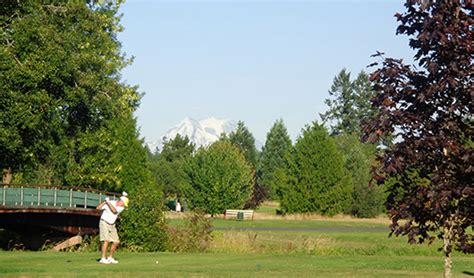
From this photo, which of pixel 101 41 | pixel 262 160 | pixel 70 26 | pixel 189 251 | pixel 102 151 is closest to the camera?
pixel 189 251

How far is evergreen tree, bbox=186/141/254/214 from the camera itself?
77.1 meters

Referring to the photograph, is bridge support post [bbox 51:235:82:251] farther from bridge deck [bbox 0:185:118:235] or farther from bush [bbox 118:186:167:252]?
bush [bbox 118:186:167:252]

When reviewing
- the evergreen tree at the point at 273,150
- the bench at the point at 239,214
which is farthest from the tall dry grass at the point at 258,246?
the evergreen tree at the point at 273,150

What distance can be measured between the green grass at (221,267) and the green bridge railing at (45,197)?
9.85 metres

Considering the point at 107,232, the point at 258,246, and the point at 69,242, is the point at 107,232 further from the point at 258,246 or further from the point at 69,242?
the point at 69,242

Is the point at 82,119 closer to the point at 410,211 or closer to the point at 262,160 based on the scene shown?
the point at 410,211

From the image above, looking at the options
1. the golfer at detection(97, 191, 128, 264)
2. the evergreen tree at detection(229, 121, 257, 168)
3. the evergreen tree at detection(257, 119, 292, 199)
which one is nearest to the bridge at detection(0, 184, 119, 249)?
the golfer at detection(97, 191, 128, 264)

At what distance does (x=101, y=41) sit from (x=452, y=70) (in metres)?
38.1

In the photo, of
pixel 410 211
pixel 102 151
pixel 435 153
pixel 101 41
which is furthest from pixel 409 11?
pixel 102 151

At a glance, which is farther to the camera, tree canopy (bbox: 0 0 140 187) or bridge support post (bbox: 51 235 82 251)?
tree canopy (bbox: 0 0 140 187)

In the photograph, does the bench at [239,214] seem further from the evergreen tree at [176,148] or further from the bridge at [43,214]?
the evergreen tree at [176,148]

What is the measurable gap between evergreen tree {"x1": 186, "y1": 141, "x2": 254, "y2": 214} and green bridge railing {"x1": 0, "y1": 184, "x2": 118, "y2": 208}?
35215 mm

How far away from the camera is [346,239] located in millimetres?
44531

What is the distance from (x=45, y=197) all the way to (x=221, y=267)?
58.4 feet
